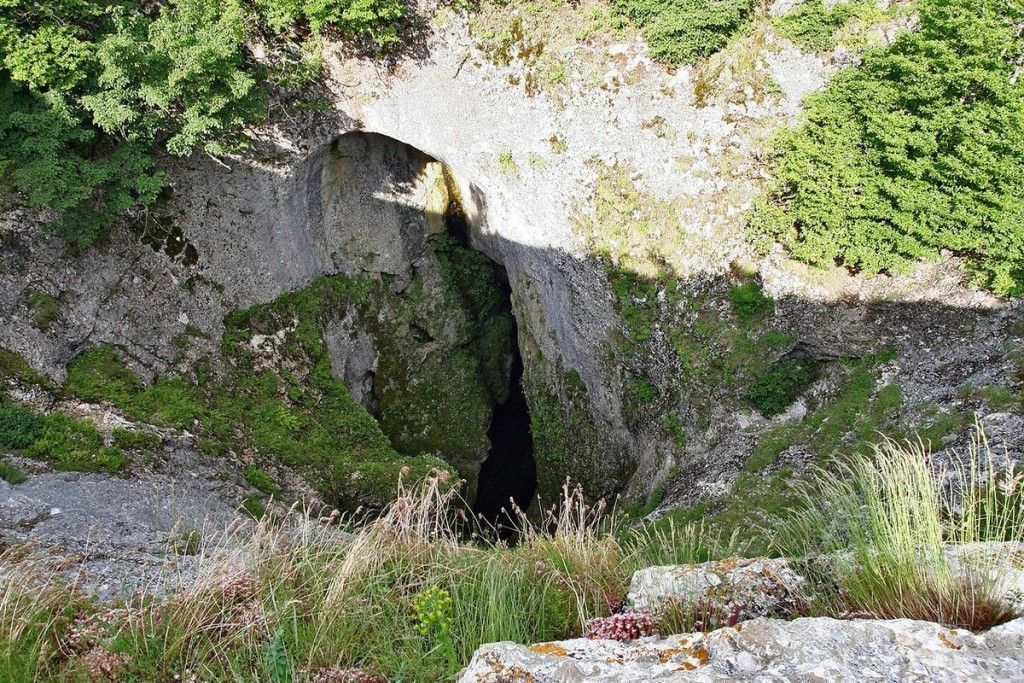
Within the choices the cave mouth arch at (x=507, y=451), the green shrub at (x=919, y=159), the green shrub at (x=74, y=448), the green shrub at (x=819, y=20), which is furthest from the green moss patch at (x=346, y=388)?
the green shrub at (x=819, y=20)

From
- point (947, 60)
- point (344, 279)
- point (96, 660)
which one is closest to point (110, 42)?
point (344, 279)

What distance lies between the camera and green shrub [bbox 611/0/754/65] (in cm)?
1308

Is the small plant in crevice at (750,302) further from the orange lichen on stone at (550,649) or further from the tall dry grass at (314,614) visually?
the orange lichen on stone at (550,649)

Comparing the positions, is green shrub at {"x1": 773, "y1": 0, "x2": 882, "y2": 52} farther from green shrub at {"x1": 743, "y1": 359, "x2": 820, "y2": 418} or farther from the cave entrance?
the cave entrance

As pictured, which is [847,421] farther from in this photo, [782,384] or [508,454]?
[508,454]

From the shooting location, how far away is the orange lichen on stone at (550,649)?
167 inches

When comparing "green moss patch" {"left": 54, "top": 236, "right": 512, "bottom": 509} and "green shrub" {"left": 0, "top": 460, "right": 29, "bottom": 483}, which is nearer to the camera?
"green shrub" {"left": 0, "top": 460, "right": 29, "bottom": 483}

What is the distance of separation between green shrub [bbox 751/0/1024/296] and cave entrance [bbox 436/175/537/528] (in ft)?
35.5

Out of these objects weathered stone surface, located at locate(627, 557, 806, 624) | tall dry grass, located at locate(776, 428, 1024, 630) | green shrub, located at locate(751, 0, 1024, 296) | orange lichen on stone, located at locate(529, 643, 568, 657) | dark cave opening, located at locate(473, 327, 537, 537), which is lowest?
dark cave opening, located at locate(473, 327, 537, 537)

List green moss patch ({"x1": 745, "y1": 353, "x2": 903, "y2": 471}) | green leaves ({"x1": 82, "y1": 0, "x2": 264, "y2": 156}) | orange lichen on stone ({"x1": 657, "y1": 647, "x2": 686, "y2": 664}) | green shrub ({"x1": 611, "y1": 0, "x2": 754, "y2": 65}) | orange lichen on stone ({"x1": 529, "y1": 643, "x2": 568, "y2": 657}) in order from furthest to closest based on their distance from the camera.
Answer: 1. green shrub ({"x1": 611, "y1": 0, "x2": 754, "y2": 65})
2. green leaves ({"x1": 82, "y1": 0, "x2": 264, "y2": 156})
3. green moss patch ({"x1": 745, "y1": 353, "x2": 903, "y2": 471})
4. orange lichen on stone ({"x1": 529, "y1": 643, "x2": 568, "y2": 657})
5. orange lichen on stone ({"x1": 657, "y1": 647, "x2": 686, "y2": 664})

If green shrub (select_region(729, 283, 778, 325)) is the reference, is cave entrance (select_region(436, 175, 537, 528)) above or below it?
below

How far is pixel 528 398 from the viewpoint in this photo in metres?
20.6

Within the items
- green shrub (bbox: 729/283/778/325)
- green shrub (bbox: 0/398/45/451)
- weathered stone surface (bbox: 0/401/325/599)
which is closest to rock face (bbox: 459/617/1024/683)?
weathered stone surface (bbox: 0/401/325/599)

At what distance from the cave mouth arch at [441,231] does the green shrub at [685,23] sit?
5.89 meters
